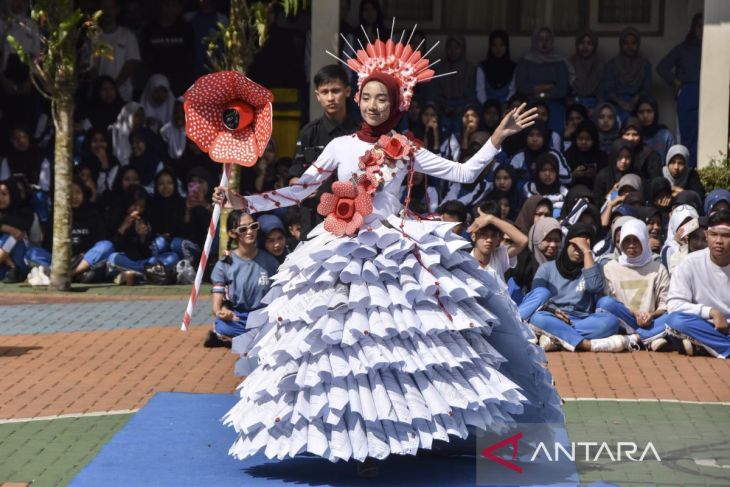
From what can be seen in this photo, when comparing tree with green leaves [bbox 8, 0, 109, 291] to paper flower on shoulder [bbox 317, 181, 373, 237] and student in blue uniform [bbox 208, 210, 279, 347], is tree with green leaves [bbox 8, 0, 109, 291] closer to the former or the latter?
student in blue uniform [bbox 208, 210, 279, 347]

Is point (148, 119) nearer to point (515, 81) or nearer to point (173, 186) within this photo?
point (173, 186)

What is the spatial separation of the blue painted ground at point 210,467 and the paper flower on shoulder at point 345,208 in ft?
3.93

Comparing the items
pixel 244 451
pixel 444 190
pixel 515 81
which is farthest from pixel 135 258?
pixel 244 451

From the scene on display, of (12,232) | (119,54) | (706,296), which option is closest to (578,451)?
(706,296)

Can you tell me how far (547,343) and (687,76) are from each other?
6.49 metres

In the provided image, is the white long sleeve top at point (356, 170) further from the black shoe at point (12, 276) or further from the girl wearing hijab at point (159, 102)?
the girl wearing hijab at point (159, 102)

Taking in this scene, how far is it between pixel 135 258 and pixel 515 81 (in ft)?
15.8

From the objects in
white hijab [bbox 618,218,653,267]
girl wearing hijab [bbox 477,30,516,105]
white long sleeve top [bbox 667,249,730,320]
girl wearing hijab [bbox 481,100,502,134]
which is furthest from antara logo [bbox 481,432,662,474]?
girl wearing hijab [bbox 477,30,516,105]

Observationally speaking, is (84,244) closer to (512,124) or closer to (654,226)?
(654,226)

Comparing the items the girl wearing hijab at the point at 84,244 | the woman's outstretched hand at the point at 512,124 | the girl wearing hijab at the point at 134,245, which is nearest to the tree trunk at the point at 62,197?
the girl wearing hijab at the point at 84,244

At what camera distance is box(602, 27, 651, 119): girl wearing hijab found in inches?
645

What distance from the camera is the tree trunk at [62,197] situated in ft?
49.2

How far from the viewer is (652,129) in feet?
51.2

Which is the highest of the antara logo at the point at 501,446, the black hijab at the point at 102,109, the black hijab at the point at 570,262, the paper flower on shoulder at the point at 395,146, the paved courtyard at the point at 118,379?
the black hijab at the point at 102,109
